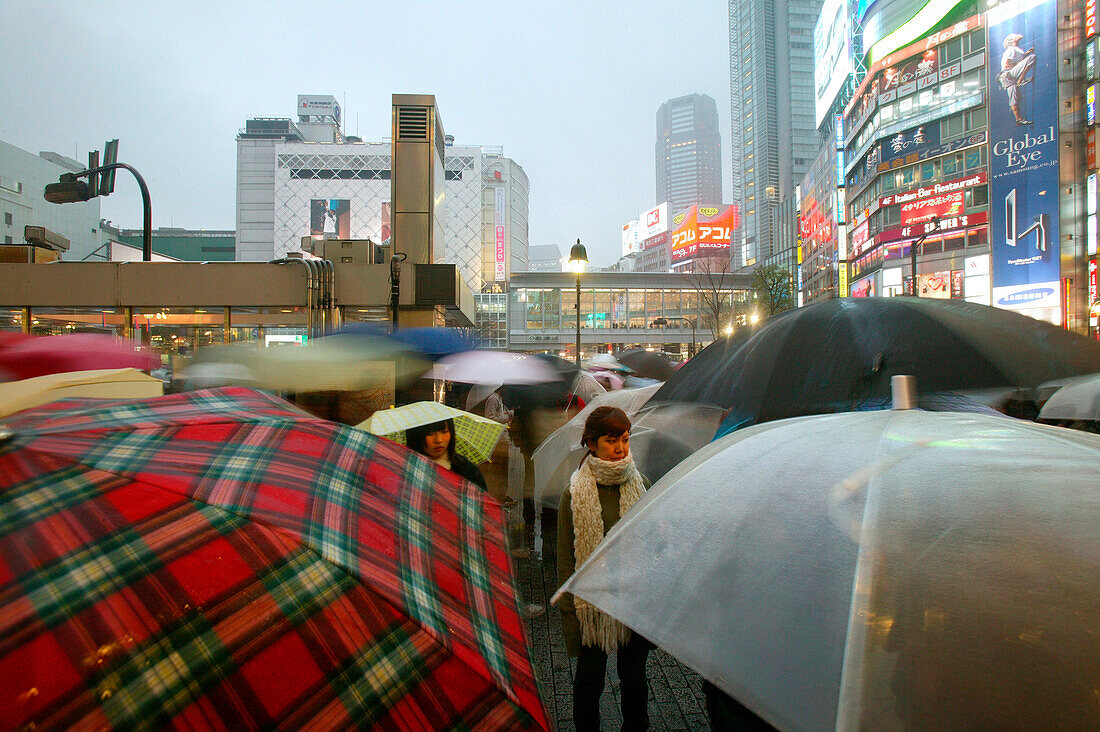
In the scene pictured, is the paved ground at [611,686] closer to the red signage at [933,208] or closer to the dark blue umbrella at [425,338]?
the dark blue umbrella at [425,338]

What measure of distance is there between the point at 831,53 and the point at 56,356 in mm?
79149

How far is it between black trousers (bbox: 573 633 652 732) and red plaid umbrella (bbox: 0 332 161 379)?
12.3 feet

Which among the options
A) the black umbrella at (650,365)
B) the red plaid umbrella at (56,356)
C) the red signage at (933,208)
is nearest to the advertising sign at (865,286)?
the red signage at (933,208)

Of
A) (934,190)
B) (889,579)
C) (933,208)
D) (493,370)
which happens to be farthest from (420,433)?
(934,190)

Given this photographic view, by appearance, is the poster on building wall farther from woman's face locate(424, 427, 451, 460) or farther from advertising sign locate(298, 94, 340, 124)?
woman's face locate(424, 427, 451, 460)

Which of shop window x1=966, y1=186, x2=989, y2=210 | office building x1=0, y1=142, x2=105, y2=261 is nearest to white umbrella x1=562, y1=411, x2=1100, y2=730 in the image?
shop window x1=966, y1=186, x2=989, y2=210

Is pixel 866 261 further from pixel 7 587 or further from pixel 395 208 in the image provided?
pixel 7 587

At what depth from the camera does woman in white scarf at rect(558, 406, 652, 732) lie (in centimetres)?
289

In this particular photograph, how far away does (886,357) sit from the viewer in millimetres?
2986

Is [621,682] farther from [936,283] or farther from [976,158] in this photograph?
[976,158]

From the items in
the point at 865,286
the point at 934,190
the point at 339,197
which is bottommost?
the point at 865,286

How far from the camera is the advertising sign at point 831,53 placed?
60.5 meters

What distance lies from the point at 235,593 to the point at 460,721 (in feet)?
1.69

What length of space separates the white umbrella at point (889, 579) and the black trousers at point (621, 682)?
1.62m
